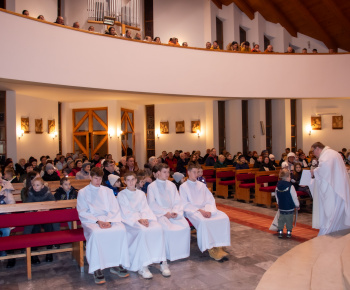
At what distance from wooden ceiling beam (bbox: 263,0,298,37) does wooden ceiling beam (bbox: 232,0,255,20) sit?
921 mm

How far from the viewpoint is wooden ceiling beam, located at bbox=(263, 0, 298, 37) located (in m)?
15.6

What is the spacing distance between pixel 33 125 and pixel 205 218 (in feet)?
31.7

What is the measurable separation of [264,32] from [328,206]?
13.4 m

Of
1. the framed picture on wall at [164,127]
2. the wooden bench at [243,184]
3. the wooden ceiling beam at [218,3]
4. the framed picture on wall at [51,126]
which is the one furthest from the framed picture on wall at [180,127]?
the wooden bench at [243,184]

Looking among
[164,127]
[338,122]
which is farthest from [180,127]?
[338,122]

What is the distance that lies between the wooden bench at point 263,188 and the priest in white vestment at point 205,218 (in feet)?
12.0

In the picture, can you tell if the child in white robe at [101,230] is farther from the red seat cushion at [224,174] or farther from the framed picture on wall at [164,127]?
the framed picture on wall at [164,127]

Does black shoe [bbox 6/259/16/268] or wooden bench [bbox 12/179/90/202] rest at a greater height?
wooden bench [bbox 12/179/90/202]

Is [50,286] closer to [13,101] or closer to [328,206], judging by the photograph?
[328,206]

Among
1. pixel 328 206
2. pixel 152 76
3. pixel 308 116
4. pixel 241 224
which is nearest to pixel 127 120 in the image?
pixel 152 76

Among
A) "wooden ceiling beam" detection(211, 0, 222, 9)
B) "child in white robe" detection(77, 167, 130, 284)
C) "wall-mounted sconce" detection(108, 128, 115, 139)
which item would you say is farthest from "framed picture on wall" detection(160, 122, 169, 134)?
"child in white robe" detection(77, 167, 130, 284)

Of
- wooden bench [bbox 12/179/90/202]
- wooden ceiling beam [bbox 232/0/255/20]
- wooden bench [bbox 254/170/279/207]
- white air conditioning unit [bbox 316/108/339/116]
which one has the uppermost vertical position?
wooden ceiling beam [bbox 232/0/255/20]

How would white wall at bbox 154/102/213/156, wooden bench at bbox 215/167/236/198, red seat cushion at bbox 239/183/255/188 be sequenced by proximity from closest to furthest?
1. red seat cushion at bbox 239/183/255/188
2. wooden bench at bbox 215/167/236/198
3. white wall at bbox 154/102/213/156

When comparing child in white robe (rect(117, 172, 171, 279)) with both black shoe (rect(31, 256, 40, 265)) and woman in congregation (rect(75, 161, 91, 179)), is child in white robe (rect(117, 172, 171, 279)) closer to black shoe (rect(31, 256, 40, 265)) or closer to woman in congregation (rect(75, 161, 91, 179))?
black shoe (rect(31, 256, 40, 265))
